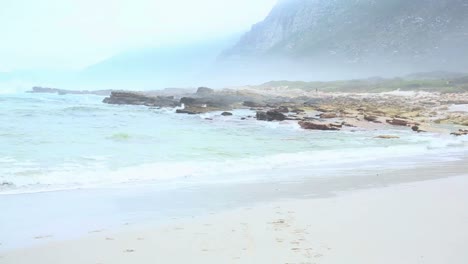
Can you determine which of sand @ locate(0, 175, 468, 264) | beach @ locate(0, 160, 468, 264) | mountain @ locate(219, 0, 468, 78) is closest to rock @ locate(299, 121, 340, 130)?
beach @ locate(0, 160, 468, 264)

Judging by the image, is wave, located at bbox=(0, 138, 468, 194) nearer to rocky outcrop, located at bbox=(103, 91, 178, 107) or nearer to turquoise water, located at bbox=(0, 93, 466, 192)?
turquoise water, located at bbox=(0, 93, 466, 192)

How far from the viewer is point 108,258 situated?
5453 mm

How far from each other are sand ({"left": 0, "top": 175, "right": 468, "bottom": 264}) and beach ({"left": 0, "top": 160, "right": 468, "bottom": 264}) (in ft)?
0.04

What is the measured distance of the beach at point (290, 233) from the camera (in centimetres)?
548

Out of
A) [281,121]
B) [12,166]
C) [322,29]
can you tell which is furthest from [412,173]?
[322,29]

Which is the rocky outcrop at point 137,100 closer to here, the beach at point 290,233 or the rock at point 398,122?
the rock at point 398,122

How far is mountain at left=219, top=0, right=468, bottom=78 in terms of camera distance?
12381 cm

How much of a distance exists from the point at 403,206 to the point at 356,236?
2.16 metres

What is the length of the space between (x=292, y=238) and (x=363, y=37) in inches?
5645

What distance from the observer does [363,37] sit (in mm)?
141250

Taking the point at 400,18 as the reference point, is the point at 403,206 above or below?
below

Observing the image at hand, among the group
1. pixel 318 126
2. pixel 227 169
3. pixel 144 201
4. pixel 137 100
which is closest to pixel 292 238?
pixel 144 201

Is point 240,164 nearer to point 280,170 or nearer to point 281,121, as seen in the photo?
point 280,170

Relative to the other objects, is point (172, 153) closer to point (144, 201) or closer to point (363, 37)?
point (144, 201)
